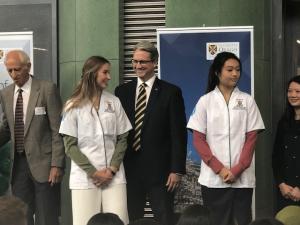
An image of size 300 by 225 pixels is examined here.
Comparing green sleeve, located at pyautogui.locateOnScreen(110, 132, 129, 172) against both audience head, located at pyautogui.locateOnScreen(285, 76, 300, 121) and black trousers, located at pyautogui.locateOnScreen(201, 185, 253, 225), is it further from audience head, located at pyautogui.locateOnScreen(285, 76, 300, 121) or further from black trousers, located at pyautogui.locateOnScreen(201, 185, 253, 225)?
audience head, located at pyautogui.locateOnScreen(285, 76, 300, 121)

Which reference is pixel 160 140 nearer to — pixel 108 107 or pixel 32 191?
pixel 108 107

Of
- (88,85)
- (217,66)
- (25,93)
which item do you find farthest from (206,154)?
(25,93)

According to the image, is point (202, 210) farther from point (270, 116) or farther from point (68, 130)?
point (270, 116)

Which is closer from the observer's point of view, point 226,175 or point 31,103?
point 226,175

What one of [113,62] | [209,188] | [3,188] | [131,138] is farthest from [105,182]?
[113,62]

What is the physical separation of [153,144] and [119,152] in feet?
1.12

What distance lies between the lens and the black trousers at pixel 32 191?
6.35 meters

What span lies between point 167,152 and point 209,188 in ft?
1.70

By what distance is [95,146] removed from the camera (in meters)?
5.74

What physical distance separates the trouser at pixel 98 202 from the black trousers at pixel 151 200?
0.60 feet

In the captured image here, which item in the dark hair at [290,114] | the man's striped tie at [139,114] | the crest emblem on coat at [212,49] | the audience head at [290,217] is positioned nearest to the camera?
the audience head at [290,217]

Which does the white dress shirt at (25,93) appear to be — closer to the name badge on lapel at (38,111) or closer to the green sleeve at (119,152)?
the name badge on lapel at (38,111)

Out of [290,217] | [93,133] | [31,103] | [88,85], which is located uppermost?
[88,85]

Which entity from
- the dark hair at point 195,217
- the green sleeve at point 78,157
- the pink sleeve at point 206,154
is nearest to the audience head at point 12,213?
the dark hair at point 195,217
